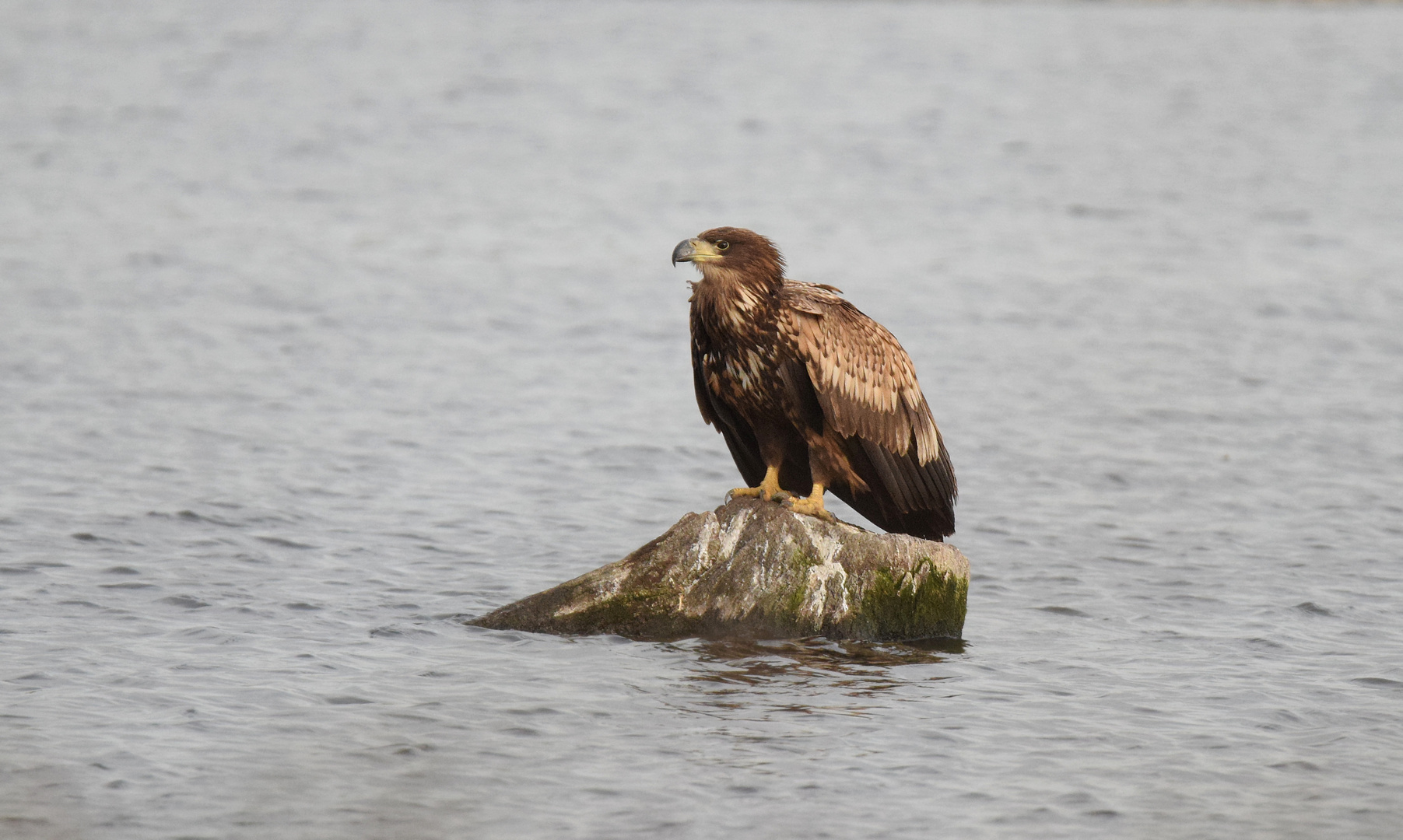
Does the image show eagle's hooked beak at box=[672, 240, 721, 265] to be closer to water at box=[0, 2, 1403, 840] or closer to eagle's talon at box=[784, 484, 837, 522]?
eagle's talon at box=[784, 484, 837, 522]

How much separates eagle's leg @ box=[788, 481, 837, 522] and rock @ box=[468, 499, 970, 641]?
0.03 metres

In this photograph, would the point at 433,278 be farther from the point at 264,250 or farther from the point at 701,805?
the point at 701,805

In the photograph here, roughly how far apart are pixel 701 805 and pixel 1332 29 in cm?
4712

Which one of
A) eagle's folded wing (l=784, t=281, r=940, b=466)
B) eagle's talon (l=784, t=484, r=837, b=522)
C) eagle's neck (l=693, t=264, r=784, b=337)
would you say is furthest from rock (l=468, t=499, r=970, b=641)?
eagle's neck (l=693, t=264, r=784, b=337)

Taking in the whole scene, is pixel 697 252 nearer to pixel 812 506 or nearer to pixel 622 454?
pixel 812 506

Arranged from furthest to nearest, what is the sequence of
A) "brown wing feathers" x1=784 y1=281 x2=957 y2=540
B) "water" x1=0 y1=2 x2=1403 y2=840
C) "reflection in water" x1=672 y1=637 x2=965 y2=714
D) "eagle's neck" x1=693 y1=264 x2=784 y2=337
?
"brown wing feathers" x1=784 y1=281 x2=957 y2=540 → "eagle's neck" x1=693 y1=264 x2=784 y2=337 → "reflection in water" x1=672 y1=637 x2=965 y2=714 → "water" x1=0 y1=2 x2=1403 y2=840

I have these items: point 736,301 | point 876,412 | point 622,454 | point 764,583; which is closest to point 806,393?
point 876,412

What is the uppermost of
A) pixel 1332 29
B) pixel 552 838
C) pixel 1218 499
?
pixel 1332 29

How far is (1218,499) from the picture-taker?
39.9ft

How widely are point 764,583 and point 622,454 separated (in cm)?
494

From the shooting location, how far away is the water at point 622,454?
6777 mm

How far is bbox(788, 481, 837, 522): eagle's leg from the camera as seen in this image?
27.1 ft

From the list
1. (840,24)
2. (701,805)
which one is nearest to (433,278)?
(701,805)

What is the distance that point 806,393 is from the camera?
806 cm
